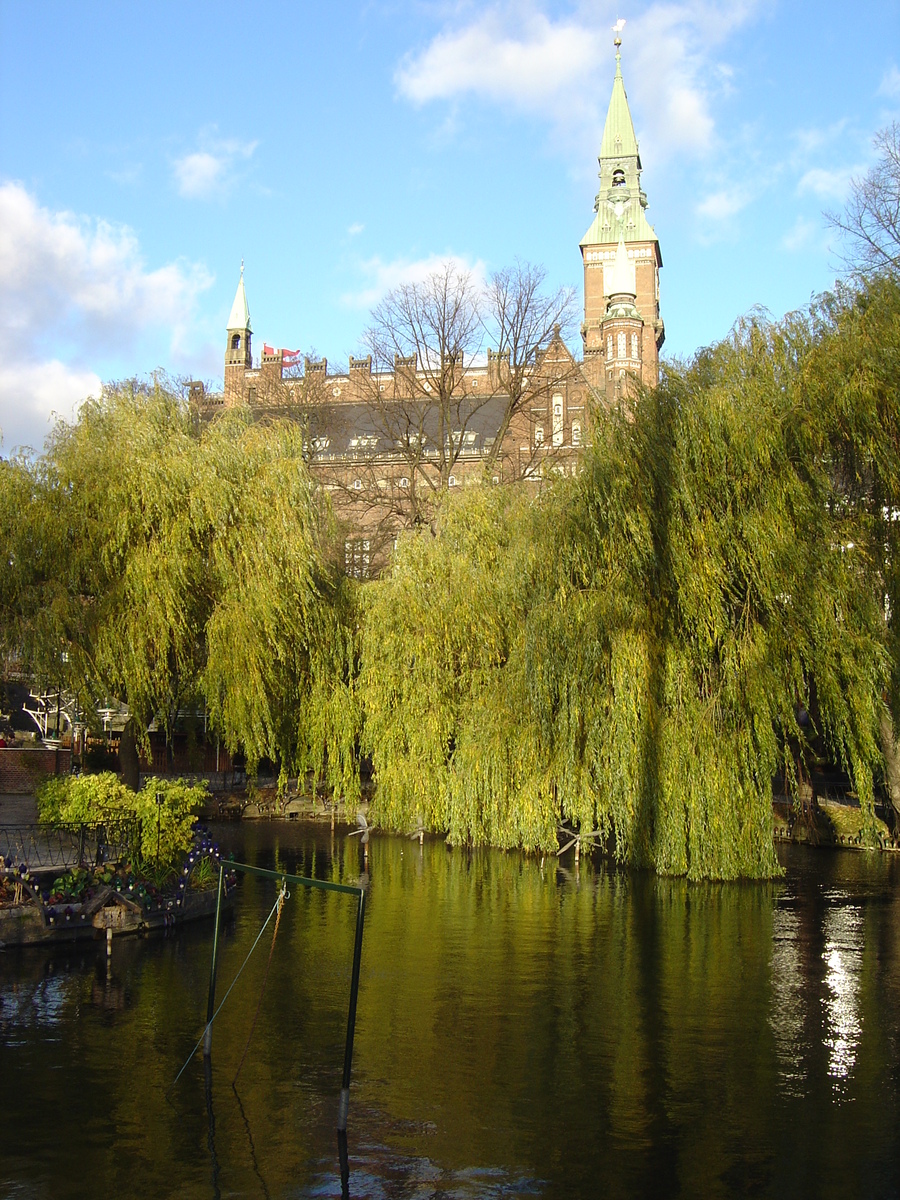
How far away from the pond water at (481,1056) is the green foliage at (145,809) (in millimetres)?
1289

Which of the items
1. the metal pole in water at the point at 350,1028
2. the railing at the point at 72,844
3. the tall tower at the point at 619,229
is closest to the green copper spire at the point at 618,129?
the tall tower at the point at 619,229

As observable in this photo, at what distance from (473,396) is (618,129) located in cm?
3731

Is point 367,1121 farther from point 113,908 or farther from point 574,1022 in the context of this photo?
point 113,908

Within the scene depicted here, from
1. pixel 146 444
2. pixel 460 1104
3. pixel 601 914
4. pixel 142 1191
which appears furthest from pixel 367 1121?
pixel 146 444

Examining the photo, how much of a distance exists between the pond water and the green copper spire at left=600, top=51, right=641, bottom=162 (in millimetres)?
74138

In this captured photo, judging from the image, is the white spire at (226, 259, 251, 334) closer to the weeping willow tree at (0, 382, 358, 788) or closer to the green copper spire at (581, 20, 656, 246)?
the green copper spire at (581, 20, 656, 246)

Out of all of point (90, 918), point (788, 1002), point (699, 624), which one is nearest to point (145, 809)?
point (90, 918)

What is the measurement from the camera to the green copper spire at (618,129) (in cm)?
8025

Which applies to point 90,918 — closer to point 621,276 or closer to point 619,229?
point 621,276

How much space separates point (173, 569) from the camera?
20.5m

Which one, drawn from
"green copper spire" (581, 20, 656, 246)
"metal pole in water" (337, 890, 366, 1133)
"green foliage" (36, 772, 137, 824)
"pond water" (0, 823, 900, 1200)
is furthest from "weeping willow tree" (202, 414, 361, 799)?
"green copper spire" (581, 20, 656, 246)

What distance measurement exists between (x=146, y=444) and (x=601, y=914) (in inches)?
495

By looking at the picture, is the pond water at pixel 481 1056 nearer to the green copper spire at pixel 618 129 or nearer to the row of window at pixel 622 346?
the row of window at pixel 622 346

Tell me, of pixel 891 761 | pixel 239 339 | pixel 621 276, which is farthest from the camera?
pixel 239 339
